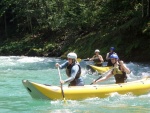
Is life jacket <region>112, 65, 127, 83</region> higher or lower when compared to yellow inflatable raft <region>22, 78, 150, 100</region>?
higher

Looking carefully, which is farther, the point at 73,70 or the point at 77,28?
the point at 77,28

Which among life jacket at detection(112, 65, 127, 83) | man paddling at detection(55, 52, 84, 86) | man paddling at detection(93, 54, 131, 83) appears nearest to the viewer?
man paddling at detection(55, 52, 84, 86)

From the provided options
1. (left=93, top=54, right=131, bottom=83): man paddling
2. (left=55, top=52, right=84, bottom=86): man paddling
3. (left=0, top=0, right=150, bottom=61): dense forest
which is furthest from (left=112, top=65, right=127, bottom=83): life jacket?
(left=0, top=0, right=150, bottom=61): dense forest

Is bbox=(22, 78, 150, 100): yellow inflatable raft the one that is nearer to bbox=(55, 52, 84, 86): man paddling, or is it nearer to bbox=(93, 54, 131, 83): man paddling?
bbox=(55, 52, 84, 86): man paddling

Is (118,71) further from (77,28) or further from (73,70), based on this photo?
(77,28)

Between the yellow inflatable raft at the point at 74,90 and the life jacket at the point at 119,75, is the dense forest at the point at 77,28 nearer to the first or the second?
→ the life jacket at the point at 119,75

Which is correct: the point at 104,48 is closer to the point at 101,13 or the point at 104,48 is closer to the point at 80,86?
the point at 101,13

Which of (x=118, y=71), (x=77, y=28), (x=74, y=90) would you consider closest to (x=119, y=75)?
(x=118, y=71)

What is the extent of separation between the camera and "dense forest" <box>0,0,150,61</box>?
830 inches

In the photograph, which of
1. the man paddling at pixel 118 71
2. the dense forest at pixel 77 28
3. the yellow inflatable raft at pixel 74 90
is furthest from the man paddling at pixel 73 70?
the dense forest at pixel 77 28

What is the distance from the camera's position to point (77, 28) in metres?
29.2

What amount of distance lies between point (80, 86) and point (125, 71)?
56.7 inches

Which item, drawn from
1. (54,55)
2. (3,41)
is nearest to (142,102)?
(54,55)

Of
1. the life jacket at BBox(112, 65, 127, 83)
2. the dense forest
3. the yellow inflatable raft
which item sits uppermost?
the dense forest
